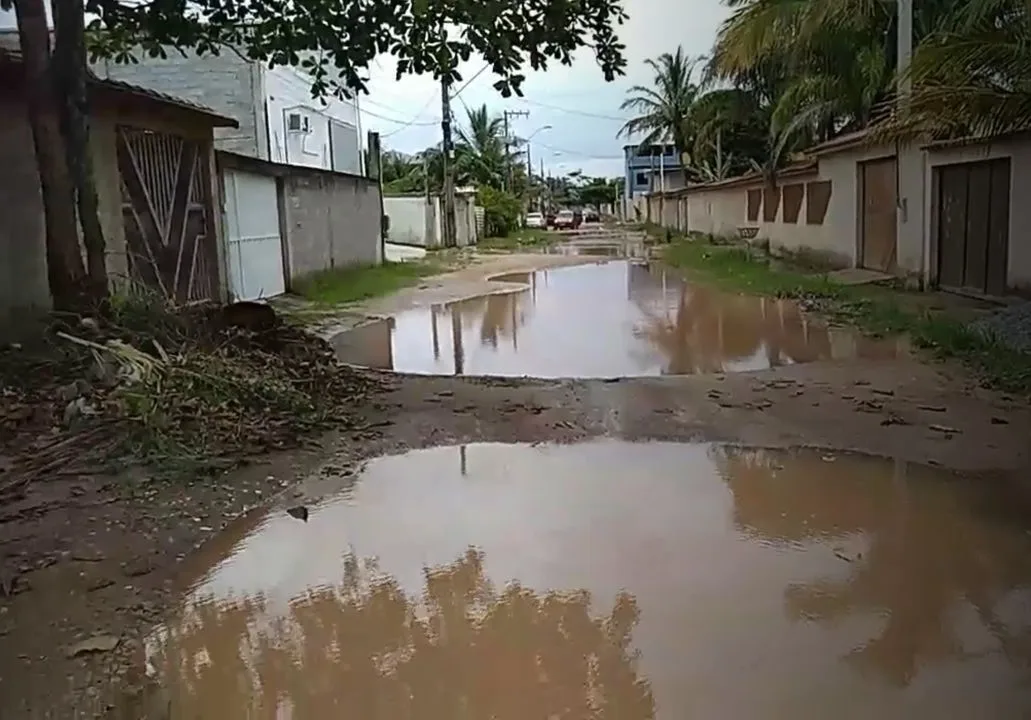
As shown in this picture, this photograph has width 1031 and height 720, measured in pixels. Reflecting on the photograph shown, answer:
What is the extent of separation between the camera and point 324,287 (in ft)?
58.1

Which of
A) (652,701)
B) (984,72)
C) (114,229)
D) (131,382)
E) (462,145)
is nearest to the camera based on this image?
(652,701)

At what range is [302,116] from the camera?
25281mm

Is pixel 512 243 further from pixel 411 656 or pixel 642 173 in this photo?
pixel 642 173

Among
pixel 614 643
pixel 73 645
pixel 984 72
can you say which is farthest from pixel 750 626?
pixel 984 72

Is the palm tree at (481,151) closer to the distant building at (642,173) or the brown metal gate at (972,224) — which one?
the distant building at (642,173)

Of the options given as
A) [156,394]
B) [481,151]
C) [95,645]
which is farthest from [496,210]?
[95,645]

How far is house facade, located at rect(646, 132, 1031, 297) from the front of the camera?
41.8ft

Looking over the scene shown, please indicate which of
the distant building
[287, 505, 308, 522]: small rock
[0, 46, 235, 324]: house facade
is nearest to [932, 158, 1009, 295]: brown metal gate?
[0, 46, 235, 324]: house facade

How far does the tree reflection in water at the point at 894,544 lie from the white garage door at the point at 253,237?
10.1 metres

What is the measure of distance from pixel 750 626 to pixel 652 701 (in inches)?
28.3

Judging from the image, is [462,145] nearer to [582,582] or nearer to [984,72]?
[984,72]

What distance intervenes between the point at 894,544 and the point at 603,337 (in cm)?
723

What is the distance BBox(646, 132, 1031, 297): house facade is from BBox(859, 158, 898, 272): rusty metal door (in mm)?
18

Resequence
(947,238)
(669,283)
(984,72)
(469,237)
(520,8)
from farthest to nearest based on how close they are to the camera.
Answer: (469,237) → (669,283) → (947,238) → (984,72) → (520,8)
